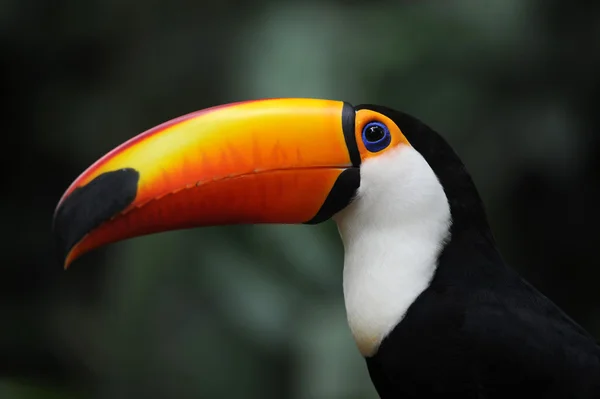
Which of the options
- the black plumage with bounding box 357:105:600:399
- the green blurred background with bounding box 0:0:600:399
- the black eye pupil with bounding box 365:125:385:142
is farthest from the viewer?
the green blurred background with bounding box 0:0:600:399

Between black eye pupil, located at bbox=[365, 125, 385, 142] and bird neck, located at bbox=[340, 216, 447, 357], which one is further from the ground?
black eye pupil, located at bbox=[365, 125, 385, 142]

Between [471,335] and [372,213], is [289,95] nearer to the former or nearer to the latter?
[372,213]

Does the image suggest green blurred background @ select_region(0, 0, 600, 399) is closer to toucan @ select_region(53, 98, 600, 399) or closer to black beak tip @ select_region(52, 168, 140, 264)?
toucan @ select_region(53, 98, 600, 399)

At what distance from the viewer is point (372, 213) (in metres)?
1.74

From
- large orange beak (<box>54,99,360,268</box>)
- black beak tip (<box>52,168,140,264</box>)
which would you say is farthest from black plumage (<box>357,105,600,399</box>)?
black beak tip (<box>52,168,140,264</box>)

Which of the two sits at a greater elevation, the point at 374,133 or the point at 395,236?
the point at 374,133

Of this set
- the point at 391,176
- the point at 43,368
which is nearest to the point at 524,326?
the point at 391,176

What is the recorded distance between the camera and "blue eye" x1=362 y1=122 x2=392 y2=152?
1.73 meters

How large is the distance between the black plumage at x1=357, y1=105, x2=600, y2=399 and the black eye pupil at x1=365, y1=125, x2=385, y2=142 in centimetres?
4

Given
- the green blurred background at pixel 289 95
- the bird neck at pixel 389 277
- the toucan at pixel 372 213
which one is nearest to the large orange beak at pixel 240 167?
the toucan at pixel 372 213

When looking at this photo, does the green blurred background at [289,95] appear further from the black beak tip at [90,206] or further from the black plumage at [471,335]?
the black beak tip at [90,206]

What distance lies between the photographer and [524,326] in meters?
1.65

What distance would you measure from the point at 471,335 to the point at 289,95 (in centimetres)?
130

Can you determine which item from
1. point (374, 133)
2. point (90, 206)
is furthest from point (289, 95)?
point (90, 206)
